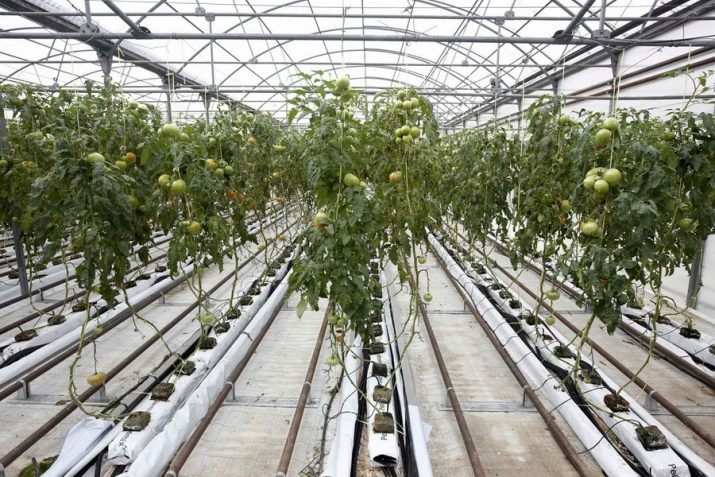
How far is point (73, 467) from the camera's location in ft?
7.29

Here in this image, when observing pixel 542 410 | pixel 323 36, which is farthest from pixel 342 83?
pixel 323 36

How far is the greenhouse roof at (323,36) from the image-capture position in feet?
13.8

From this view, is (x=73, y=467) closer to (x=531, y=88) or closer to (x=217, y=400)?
(x=217, y=400)

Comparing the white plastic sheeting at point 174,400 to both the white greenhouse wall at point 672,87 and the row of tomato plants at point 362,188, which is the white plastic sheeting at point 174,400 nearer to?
the row of tomato plants at point 362,188

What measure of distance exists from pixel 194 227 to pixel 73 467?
1.49 meters

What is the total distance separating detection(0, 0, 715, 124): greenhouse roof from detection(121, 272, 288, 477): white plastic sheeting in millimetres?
2207

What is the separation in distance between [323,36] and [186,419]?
3.99 meters

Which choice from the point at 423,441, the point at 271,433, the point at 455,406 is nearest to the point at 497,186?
the point at 455,406

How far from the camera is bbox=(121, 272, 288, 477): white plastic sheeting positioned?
220 cm

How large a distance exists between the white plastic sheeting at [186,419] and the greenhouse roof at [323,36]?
2.21 metres

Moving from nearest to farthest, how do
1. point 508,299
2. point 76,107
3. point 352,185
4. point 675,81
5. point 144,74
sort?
point 352,185, point 76,107, point 508,299, point 675,81, point 144,74

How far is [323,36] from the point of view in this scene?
14.8 ft

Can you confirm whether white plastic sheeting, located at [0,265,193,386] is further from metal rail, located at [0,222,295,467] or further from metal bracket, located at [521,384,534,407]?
metal bracket, located at [521,384,534,407]

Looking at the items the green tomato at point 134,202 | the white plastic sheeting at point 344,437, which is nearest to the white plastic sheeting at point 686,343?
the white plastic sheeting at point 344,437
